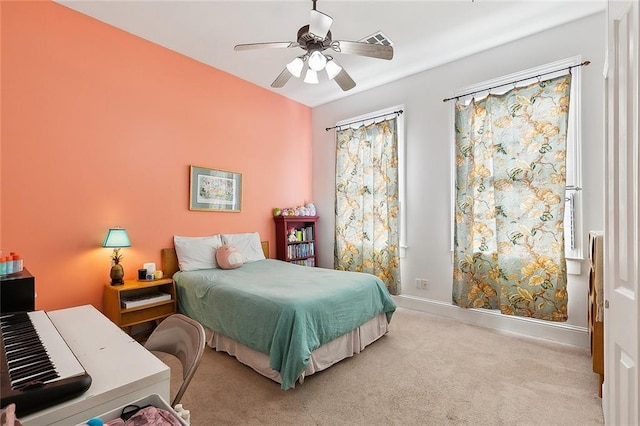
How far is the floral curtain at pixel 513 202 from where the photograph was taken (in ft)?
9.04

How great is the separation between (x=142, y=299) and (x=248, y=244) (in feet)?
4.43

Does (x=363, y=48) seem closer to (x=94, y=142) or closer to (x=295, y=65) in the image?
(x=295, y=65)

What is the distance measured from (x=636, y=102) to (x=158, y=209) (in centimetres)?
362

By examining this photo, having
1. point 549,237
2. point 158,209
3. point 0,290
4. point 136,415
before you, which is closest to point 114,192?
point 158,209

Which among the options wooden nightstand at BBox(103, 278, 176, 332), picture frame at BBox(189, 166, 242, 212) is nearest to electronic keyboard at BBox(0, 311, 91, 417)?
wooden nightstand at BBox(103, 278, 176, 332)

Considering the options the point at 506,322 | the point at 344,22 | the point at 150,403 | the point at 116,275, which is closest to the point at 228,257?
the point at 116,275

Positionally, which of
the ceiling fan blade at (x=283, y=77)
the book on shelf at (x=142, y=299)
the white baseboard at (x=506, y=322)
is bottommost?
the white baseboard at (x=506, y=322)

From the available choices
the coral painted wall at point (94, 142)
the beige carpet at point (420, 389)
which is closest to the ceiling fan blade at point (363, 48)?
the coral painted wall at point (94, 142)

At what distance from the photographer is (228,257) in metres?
3.35

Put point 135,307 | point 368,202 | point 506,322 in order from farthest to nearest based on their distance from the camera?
point 368,202, point 506,322, point 135,307

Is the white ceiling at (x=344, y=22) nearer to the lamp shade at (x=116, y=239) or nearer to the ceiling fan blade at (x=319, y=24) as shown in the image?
the ceiling fan blade at (x=319, y=24)

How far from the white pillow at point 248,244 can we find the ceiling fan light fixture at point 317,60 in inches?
90.1

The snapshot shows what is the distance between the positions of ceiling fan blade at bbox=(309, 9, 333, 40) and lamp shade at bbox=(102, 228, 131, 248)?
237cm

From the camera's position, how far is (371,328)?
2781 mm
